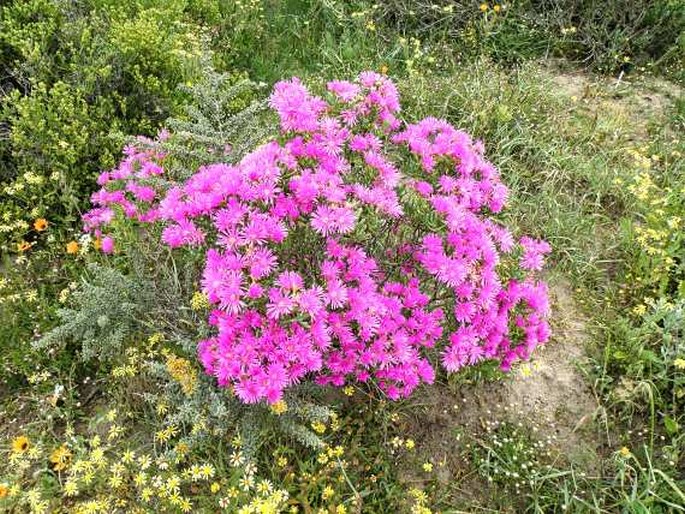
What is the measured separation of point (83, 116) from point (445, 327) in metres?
2.42

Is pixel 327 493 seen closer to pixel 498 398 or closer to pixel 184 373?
pixel 184 373

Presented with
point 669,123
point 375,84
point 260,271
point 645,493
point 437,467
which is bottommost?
point 437,467

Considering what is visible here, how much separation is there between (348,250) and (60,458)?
1.57 m

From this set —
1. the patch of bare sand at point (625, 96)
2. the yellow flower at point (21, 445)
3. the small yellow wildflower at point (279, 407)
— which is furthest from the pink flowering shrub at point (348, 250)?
the patch of bare sand at point (625, 96)

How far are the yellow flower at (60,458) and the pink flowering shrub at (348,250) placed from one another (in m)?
0.88

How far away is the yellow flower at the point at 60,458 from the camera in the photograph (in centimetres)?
255

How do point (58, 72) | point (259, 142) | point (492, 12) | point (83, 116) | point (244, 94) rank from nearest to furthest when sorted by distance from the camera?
point (259, 142) → point (83, 116) → point (58, 72) → point (244, 94) → point (492, 12)

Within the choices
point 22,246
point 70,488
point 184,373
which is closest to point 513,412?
point 184,373

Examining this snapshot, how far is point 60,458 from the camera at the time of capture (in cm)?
258

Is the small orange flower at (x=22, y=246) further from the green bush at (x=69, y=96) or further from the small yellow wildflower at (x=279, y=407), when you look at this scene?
the small yellow wildflower at (x=279, y=407)

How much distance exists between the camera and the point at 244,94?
4.30 meters

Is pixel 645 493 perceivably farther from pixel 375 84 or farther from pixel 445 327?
pixel 375 84

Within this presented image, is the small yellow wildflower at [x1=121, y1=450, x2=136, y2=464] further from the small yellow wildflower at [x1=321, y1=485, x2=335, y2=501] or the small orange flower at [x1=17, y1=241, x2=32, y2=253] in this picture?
the small orange flower at [x1=17, y1=241, x2=32, y2=253]

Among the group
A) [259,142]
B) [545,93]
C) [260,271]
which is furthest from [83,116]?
[545,93]
